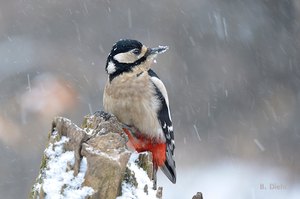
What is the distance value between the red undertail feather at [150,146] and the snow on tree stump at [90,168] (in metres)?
1.84

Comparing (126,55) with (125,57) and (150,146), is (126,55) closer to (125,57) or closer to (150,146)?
(125,57)

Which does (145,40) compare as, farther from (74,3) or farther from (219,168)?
(219,168)

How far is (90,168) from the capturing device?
9.91ft

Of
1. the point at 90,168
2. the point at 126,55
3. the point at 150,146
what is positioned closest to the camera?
the point at 90,168

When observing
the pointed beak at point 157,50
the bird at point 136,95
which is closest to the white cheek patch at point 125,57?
the bird at point 136,95

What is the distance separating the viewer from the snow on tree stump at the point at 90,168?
3.00 metres

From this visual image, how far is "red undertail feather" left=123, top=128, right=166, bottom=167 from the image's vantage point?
5249 millimetres

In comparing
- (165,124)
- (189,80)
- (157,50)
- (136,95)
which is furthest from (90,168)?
(189,80)

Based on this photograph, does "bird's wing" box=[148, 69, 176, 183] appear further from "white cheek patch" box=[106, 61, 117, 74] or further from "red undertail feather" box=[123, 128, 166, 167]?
"white cheek patch" box=[106, 61, 117, 74]

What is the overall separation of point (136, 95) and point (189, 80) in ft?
22.4

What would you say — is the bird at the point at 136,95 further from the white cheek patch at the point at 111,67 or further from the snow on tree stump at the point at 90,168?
the snow on tree stump at the point at 90,168

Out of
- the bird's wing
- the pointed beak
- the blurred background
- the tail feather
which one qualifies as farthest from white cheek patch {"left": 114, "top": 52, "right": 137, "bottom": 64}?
the blurred background

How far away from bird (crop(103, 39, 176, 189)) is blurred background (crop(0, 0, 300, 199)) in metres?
4.35

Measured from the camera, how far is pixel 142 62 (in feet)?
17.2
